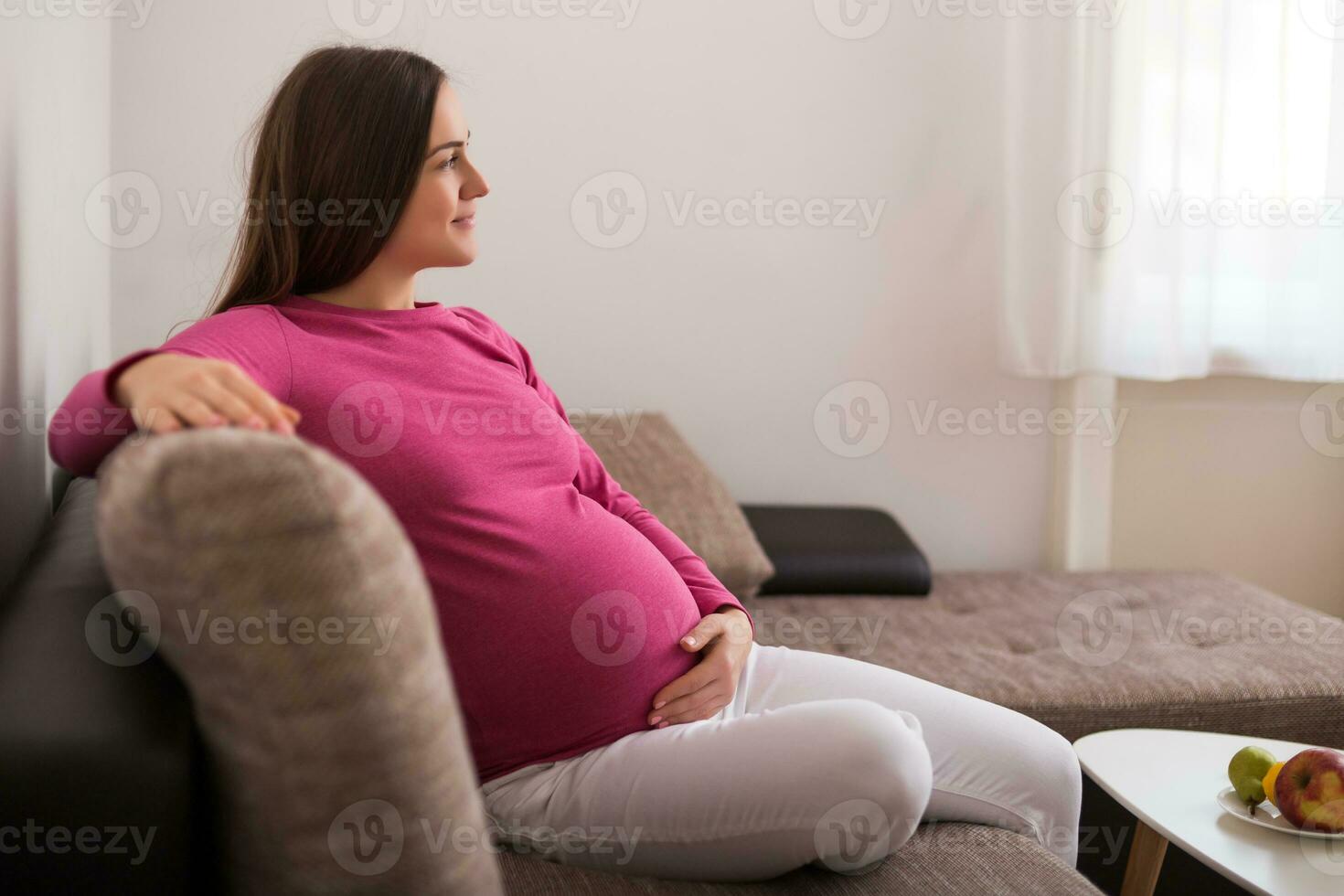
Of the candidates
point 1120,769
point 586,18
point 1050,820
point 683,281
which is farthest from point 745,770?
point 586,18

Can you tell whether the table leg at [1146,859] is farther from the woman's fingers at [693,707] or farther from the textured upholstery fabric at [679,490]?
the textured upholstery fabric at [679,490]

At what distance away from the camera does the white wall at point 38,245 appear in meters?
1.22

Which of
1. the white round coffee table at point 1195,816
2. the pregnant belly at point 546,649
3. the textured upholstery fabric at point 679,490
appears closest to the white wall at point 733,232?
the textured upholstery fabric at point 679,490

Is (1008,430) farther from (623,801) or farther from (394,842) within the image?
(394,842)

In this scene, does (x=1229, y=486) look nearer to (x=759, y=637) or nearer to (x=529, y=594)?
(x=759, y=637)

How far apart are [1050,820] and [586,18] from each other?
1.88 meters

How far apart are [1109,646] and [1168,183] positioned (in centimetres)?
111

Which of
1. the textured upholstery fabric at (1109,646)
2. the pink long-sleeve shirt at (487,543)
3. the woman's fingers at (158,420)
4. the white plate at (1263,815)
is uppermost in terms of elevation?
the woman's fingers at (158,420)

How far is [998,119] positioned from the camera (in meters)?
2.68

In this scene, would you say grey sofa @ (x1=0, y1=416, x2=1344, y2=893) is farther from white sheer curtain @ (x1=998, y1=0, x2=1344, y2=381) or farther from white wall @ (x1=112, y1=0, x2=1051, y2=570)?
Result: white sheer curtain @ (x1=998, y1=0, x2=1344, y2=381)

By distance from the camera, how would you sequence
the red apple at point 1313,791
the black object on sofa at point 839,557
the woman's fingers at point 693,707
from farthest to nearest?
the black object on sofa at point 839,557
the red apple at point 1313,791
the woman's fingers at point 693,707

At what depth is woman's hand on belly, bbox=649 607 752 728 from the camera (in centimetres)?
118

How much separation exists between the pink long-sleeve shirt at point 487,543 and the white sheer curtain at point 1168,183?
1661 millimetres

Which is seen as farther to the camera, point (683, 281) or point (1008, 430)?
point (1008, 430)
